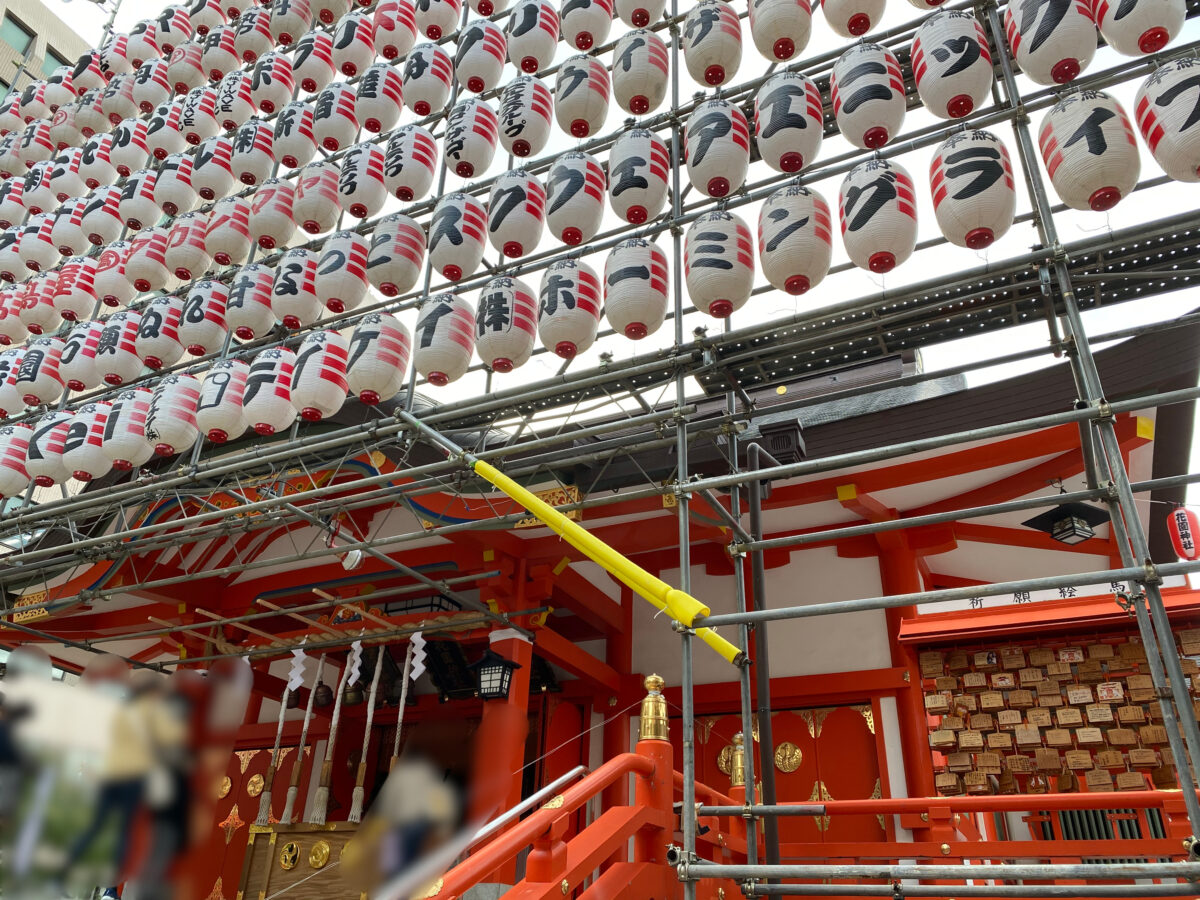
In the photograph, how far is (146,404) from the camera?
980 cm

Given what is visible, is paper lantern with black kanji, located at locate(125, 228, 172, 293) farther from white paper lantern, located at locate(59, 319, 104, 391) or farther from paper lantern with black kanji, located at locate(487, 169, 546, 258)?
paper lantern with black kanji, located at locate(487, 169, 546, 258)

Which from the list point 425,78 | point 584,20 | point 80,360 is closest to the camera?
point 584,20

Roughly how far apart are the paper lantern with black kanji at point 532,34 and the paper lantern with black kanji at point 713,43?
2.06 metres

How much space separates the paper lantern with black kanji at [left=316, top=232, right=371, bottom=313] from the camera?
9.12 metres

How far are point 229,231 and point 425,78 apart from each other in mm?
3064

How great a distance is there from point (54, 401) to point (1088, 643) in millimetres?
13272

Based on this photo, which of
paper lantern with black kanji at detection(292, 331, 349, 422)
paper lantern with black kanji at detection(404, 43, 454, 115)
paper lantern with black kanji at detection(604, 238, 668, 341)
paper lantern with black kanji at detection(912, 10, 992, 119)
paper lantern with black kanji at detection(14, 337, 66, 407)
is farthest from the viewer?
paper lantern with black kanji at detection(14, 337, 66, 407)

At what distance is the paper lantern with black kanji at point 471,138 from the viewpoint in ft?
29.6

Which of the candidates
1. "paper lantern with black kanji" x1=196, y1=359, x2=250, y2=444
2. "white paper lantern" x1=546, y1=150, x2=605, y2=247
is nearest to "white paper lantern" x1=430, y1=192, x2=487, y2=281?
"white paper lantern" x1=546, y1=150, x2=605, y2=247

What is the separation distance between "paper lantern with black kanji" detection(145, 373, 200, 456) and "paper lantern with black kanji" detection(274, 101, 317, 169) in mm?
3205

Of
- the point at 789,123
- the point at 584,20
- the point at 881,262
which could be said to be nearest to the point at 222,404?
the point at 584,20

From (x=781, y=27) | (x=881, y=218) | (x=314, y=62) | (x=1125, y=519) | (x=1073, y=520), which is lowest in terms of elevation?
(x=1125, y=519)

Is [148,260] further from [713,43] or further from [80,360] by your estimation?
[713,43]

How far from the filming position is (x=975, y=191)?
222 inches
